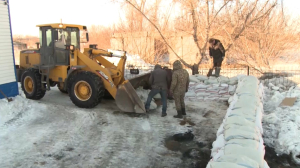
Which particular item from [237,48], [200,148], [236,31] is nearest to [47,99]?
[200,148]

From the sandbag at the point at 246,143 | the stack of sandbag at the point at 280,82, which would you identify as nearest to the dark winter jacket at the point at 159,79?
the sandbag at the point at 246,143

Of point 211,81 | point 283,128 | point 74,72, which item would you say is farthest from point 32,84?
point 283,128

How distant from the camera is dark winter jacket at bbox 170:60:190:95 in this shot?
22.5ft

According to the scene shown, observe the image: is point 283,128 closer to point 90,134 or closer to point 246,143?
point 246,143

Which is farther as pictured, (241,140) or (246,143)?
(241,140)

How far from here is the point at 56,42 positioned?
8.39 metres

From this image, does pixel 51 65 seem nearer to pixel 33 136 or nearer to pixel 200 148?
pixel 33 136

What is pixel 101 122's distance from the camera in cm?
660

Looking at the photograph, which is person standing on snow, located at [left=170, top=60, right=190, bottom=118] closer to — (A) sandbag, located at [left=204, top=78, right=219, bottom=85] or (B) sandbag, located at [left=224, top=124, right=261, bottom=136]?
(A) sandbag, located at [left=204, top=78, right=219, bottom=85]

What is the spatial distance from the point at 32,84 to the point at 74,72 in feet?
6.06

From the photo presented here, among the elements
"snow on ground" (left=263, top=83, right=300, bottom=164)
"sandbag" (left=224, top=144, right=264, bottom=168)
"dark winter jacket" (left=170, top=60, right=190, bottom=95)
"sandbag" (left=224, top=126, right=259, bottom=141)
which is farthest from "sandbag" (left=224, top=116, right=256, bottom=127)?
"dark winter jacket" (left=170, top=60, right=190, bottom=95)

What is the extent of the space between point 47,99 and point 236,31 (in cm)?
771

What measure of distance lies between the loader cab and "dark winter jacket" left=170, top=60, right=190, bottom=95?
3.35m

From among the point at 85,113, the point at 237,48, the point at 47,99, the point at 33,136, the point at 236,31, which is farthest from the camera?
the point at 237,48
